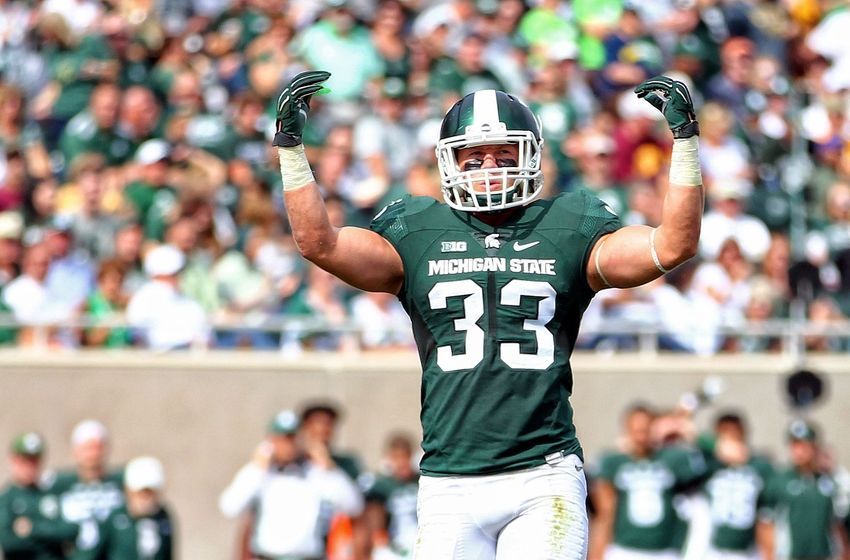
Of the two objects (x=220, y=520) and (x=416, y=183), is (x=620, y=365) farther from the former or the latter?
(x=220, y=520)

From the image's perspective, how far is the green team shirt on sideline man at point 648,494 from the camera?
10.8 m

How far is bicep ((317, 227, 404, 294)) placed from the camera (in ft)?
16.6

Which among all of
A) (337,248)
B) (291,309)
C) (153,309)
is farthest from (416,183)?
(337,248)

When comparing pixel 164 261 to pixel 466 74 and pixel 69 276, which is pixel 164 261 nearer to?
pixel 69 276

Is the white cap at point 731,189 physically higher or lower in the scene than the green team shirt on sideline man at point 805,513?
higher

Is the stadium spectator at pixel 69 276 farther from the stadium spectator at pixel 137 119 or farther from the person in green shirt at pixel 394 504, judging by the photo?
the person in green shirt at pixel 394 504

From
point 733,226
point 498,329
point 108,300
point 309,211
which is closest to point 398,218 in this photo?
point 309,211

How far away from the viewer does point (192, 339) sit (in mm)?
11547

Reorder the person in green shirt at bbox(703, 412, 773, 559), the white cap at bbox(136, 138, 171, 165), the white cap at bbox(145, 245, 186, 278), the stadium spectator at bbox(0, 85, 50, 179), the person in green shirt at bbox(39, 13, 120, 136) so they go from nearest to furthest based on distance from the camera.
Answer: the person in green shirt at bbox(703, 412, 773, 559) < the white cap at bbox(145, 245, 186, 278) < the white cap at bbox(136, 138, 171, 165) < the stadium spectator at bbox(0, 85, 50, 179) < the person in green shirt at bbox(39, 13, 120, 136)

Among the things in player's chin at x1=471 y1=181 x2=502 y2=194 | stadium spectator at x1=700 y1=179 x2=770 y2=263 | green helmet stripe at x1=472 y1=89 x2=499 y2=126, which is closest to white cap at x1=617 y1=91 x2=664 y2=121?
stadium spectator at x1=700 y1=179 x2=770 y2=263

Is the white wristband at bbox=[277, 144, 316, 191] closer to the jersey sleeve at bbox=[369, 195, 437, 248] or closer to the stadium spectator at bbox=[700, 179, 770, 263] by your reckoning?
the jersey sleeve at bbox=[369, 195, 437, 248]

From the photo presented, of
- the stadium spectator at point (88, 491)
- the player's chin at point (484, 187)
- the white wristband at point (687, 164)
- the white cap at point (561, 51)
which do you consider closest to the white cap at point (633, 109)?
the white cap at point (561, 51)

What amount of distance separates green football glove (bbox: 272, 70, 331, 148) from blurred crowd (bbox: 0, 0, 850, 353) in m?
6.36

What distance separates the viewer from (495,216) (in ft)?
17.0
